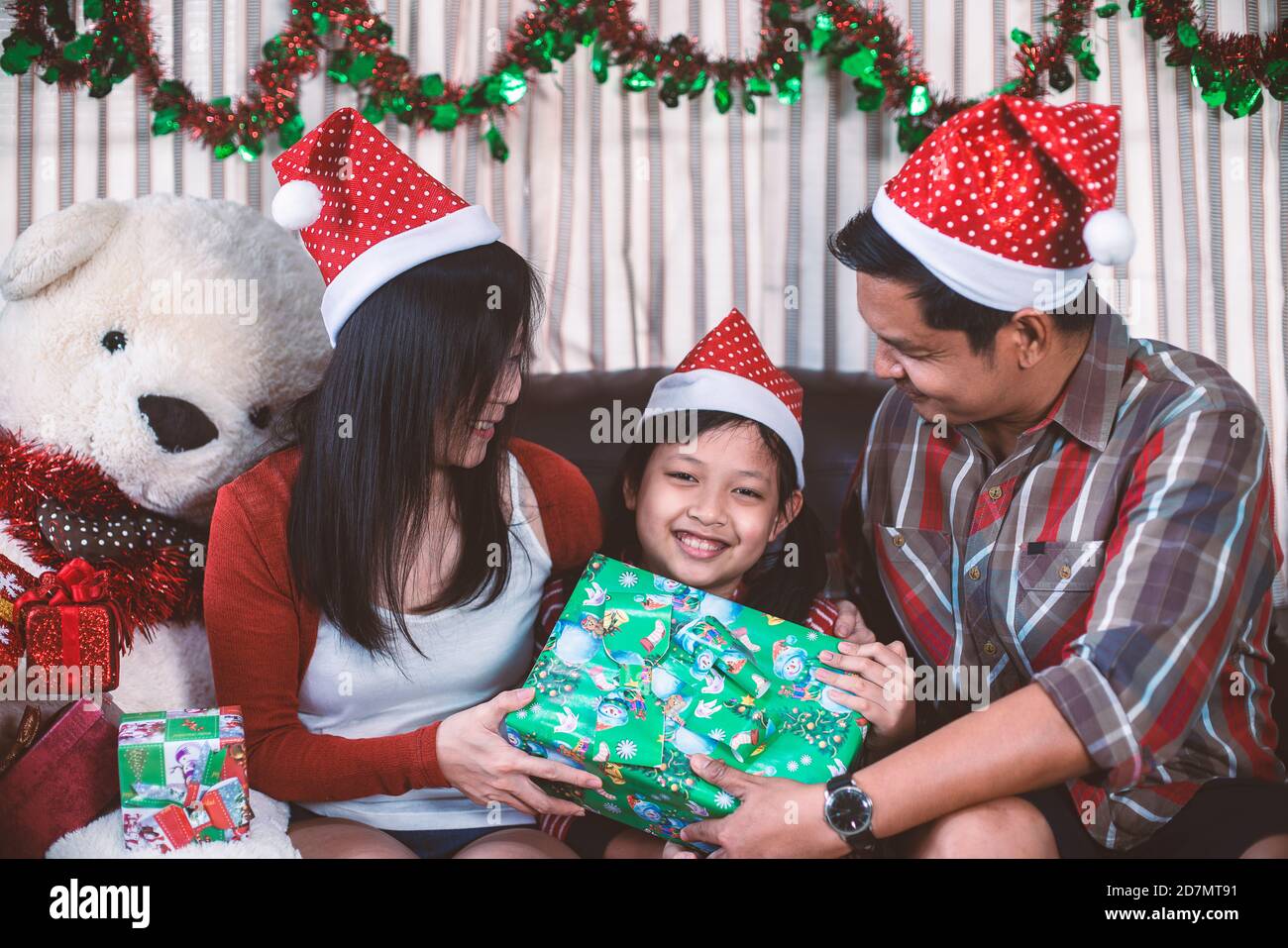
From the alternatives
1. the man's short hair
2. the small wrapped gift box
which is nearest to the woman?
the small wrapped gift box

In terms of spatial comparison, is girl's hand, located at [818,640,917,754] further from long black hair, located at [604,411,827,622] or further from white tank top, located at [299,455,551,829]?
white tank top, located at [299,455,551,829]

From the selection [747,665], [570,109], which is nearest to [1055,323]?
[747,665]

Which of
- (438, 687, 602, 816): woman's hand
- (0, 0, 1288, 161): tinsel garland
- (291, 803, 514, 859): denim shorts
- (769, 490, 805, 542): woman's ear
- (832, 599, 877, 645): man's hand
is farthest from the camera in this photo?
(0, 0, 1288, 161): tinsel garland

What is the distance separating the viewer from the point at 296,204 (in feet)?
4.75

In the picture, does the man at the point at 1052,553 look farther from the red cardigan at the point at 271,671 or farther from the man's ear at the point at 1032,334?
the red cardigan at the point at 271,671

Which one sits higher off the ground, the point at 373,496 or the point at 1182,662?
the point at 373,496

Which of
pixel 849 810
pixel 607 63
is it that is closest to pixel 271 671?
pixel 849 810

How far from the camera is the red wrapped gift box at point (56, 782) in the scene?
1336mm

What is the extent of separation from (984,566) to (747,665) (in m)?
0.39

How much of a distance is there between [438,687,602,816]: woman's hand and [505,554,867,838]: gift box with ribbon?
0.02 m

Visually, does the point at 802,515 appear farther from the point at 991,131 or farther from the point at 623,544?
the point at 991,131

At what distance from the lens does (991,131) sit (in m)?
1.48

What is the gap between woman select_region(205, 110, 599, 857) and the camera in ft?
4.84

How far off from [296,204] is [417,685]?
2.21 feet
